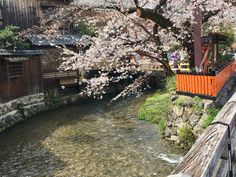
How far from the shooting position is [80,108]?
23.7 m

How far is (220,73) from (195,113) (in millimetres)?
2621

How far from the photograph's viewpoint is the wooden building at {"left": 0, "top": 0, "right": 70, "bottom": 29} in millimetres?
24703

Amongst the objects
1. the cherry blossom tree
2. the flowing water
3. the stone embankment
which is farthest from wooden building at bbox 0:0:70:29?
the stone embankment

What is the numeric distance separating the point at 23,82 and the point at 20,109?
95.3 inches

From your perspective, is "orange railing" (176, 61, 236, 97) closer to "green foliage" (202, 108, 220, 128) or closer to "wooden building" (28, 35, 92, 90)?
"green foliage" (202, 108, 220, 128)

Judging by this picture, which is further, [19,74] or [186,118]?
[19,74]

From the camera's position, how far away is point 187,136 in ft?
41.4

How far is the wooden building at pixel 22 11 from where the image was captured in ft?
81.0

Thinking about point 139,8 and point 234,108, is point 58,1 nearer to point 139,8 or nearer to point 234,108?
point 139,8

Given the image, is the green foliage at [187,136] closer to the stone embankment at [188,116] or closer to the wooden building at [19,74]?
the stone embankment at [188,116]

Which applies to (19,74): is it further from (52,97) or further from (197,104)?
(197,104)

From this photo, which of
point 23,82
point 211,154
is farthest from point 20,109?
point 211,154

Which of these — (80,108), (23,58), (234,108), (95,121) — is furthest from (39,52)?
(234,108)

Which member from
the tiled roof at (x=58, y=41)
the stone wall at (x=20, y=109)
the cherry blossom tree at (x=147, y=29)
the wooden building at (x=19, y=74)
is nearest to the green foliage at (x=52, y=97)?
the stone wall at (x=20, y=109)
